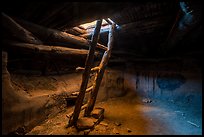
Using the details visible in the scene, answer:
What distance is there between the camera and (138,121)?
383 cm

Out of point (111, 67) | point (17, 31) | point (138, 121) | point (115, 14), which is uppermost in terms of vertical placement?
point (115, 14)

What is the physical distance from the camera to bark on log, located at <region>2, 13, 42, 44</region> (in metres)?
2.27

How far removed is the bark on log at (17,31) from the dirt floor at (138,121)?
5.77 feet

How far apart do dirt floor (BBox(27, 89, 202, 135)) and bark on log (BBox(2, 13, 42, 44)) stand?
5.77 feet

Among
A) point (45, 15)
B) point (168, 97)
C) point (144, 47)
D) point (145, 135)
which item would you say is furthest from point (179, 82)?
point (45, 15)

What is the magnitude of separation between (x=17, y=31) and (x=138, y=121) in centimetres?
325

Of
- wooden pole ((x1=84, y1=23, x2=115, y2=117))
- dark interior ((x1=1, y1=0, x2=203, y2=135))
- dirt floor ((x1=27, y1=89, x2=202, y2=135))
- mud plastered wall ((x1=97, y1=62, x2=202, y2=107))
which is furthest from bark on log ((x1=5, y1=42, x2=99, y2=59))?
mud plastered wall ((x1=97, y1=62, x2=202, y2=107))

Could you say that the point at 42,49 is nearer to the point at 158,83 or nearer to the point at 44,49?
the point at 44,49

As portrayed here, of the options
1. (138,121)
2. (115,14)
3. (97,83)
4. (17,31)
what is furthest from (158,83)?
(17,31)

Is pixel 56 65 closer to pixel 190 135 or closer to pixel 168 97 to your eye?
pixel 190 135

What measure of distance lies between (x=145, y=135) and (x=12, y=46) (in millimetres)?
2968

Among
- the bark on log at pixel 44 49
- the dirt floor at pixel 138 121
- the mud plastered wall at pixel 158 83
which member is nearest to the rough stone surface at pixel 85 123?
the dirt floor at pixel 138 121

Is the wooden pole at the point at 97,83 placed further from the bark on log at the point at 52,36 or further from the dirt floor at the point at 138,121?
the bark on log at the point at 52,36

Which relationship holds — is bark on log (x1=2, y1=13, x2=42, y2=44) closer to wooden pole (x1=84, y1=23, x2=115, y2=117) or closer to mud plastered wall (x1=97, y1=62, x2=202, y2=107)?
wooden pole (x1=84, y1=23, x2=115, y2=117)
